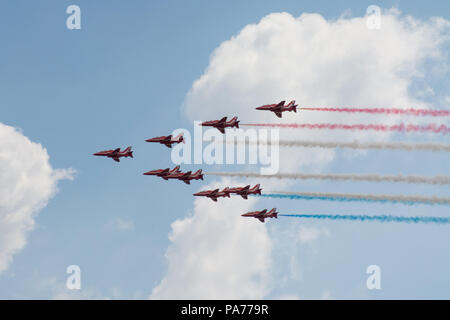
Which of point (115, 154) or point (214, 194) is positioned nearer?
point (214, 194)

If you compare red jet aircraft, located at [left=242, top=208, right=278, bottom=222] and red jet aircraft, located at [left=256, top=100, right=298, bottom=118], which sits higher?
red jet aircraft, located at [left=256, top=100, right=298, bottom=118]

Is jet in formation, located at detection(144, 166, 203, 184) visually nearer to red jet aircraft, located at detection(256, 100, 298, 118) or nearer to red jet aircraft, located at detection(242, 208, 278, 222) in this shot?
red jet aircraft, located at detection(242, 208, 278, 222)

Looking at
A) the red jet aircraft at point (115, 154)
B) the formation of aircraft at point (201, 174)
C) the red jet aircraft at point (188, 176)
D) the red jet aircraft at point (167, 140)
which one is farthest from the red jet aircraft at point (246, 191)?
the red jet aircraft at point (115, 154)

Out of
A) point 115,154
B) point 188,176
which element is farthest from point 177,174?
point 115,154

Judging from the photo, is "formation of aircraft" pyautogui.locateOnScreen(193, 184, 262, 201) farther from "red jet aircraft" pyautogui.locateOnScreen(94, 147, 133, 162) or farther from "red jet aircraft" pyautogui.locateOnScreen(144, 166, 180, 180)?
"red jet aircraft" pyautogui.locateOnScreen(94, 147, 133, 162)

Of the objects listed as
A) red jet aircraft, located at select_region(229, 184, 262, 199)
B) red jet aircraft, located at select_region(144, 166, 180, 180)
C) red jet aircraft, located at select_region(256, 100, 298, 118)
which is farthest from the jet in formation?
red jet aircraft, located at select_region(256, 100, 298, 118)

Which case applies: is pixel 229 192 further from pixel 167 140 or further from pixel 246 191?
pixel 167 140

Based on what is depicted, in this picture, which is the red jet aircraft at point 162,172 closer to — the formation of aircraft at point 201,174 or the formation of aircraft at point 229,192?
the formation of aircraft at point 201,174

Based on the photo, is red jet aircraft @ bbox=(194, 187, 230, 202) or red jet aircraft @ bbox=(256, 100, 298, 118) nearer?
red jet aircraft @ bbox=(256, 100, 298, 118)

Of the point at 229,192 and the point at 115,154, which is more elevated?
the point at 115,154

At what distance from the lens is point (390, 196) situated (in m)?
140

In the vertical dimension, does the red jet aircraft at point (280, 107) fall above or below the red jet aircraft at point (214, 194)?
above
